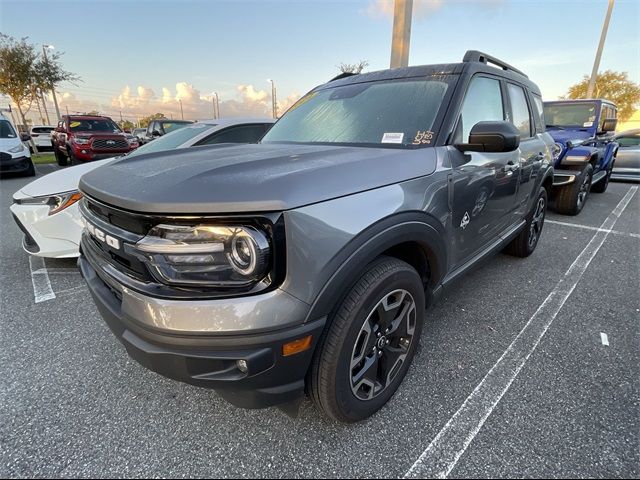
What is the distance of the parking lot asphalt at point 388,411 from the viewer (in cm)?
158

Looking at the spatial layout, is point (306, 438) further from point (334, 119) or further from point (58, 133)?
point (58, 133)

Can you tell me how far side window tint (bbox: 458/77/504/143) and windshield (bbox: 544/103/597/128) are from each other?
546cm

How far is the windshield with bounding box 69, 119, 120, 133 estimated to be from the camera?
12.0 m

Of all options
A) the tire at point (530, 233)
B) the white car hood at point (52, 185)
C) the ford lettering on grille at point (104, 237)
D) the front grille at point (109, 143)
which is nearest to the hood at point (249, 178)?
the ford lettering on grille at point (104, 237)

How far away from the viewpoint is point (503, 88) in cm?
286

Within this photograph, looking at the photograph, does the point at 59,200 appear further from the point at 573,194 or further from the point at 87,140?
the point at 87,140

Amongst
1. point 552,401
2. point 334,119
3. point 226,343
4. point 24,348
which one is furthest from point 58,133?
point 552,401

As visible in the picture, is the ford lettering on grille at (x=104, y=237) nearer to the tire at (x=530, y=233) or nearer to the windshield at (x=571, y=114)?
the tire at (x=530, y=233)

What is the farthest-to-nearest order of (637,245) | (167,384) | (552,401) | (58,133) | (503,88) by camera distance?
(58,133), (637,245), (503,88), (167,384), (552,401)

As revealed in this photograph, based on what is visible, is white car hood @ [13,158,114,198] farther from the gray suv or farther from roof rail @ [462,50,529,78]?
roof rail @ [462,50,529,78]

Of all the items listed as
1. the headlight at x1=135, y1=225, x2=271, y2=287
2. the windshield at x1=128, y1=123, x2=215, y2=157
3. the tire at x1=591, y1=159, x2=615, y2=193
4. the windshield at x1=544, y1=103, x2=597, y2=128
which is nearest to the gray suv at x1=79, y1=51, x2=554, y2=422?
the headlight at x1=135, y1=225, x2=271, y2=287

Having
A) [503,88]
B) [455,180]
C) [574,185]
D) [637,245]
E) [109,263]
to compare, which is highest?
[503,88]

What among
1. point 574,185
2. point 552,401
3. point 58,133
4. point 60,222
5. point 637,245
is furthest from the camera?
point 58,133

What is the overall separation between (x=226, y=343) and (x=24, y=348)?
2057 millimetres
